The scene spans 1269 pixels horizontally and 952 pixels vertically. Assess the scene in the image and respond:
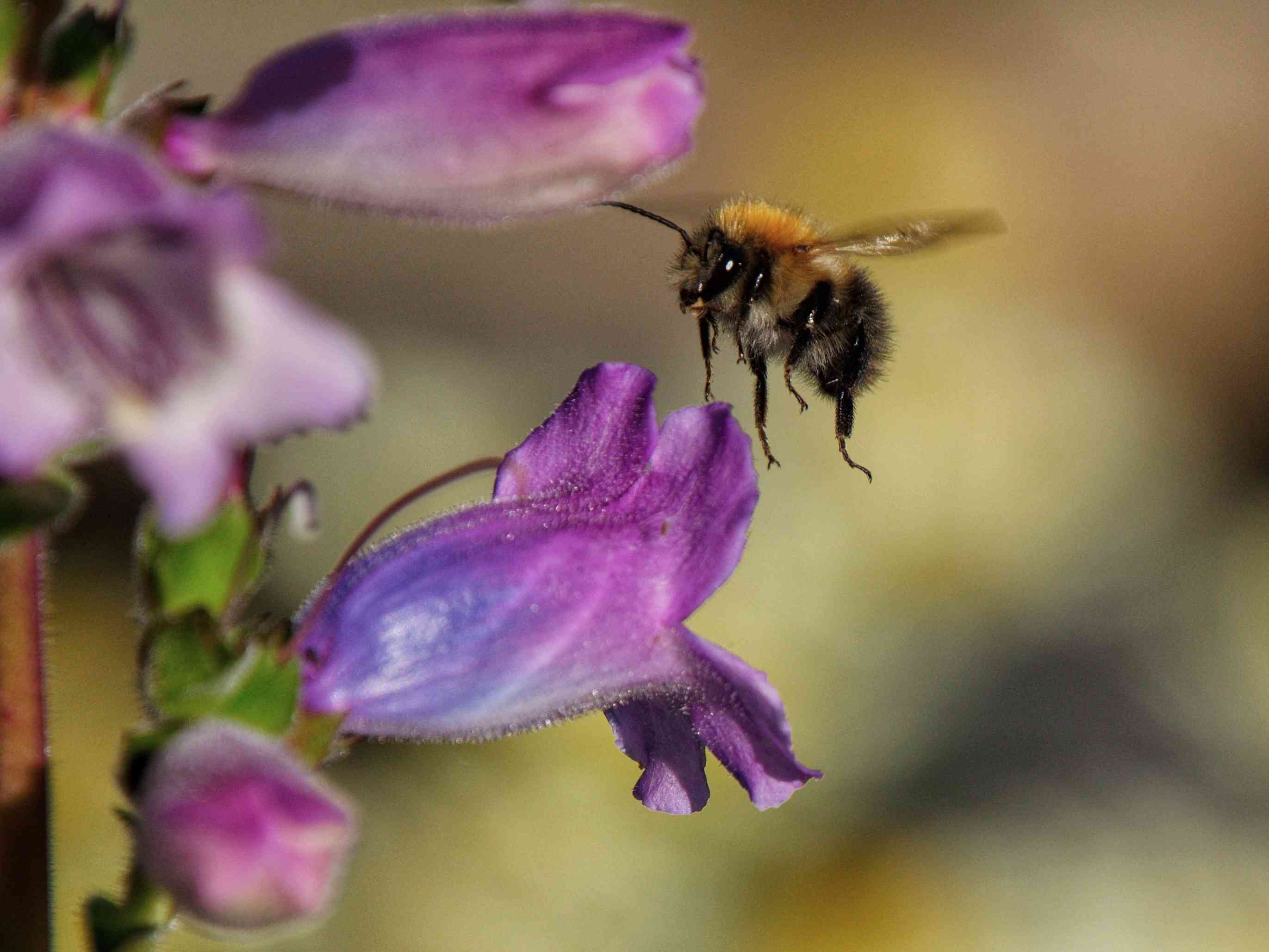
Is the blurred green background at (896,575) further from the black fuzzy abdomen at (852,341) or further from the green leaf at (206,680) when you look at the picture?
the green leaf at (206,680)

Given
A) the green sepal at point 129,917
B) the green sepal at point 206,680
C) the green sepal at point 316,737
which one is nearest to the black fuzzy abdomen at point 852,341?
the green sepal at point 316,737

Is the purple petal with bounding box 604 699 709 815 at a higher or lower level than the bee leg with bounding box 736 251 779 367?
lower

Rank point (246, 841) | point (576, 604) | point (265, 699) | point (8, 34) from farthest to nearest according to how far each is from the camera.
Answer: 1. point (576, 604)
2. point (265, 699)
3. point (8, 34)
4. point (246, 841)

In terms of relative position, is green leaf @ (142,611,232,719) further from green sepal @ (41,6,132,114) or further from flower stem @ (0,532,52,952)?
green sepal @ (41,6,132,114)

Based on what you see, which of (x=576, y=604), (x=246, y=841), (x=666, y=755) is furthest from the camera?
(x=666, y=755)

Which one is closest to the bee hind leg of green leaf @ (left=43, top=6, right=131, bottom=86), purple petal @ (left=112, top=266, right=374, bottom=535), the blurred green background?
the blurred green background

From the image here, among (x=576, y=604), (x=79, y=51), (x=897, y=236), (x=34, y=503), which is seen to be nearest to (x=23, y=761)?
(x=34, y=503)

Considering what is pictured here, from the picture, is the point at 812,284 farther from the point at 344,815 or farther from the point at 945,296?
the point at 945,296

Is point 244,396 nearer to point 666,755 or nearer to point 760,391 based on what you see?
point 666,755
